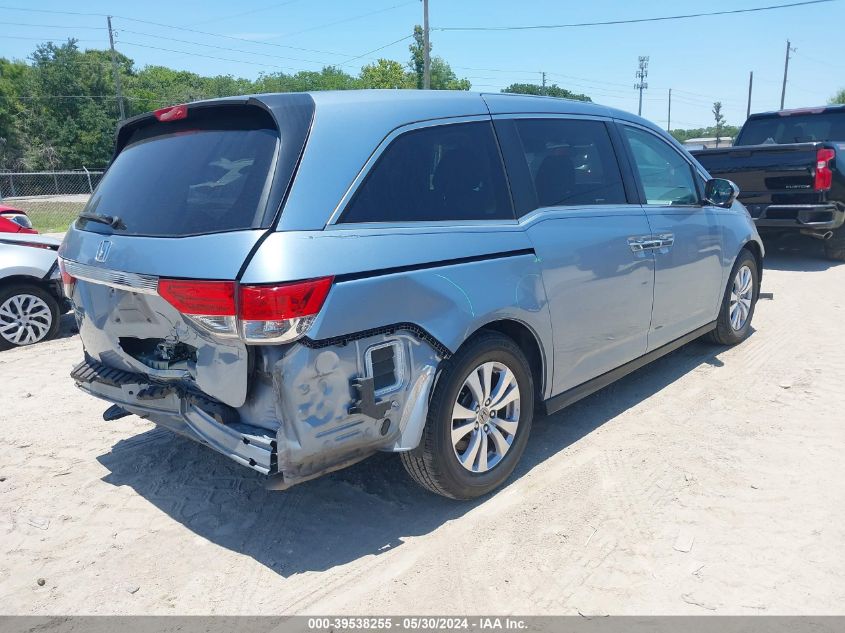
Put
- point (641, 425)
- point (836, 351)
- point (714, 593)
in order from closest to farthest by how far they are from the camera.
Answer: point (714, 593)
point (641, 425)
point (836, 351)

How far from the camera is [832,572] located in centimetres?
267

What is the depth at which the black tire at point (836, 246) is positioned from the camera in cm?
934

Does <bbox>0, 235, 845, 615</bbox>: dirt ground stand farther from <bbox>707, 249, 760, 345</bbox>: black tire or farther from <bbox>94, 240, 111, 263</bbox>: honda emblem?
<bbox>94, 240, 111, 263</bbox>: honda emblem

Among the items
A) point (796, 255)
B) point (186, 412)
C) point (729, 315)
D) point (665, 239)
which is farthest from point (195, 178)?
A: point (796, 255)

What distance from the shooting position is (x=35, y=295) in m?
6.53

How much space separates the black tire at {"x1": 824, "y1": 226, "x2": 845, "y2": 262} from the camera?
30.7ft

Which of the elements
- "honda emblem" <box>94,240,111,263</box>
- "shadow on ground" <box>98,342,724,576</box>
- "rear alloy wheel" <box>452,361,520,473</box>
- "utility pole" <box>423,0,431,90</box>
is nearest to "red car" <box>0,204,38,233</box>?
"shadow on ground" <box>98,342,724,576</box>

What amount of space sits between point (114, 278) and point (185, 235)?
48 cm

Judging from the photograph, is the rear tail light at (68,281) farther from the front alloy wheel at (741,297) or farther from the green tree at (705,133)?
the green tree at (705,133)

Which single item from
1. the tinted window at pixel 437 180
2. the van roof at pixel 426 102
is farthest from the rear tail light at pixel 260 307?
the van roof at pixel 426 102

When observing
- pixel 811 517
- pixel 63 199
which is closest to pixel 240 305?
pixel 811 517

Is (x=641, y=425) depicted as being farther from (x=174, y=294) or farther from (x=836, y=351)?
(x=174, y=294)

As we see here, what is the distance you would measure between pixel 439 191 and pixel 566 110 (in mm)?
1383

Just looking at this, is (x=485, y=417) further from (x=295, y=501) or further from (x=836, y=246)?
(x=836, y=246)
